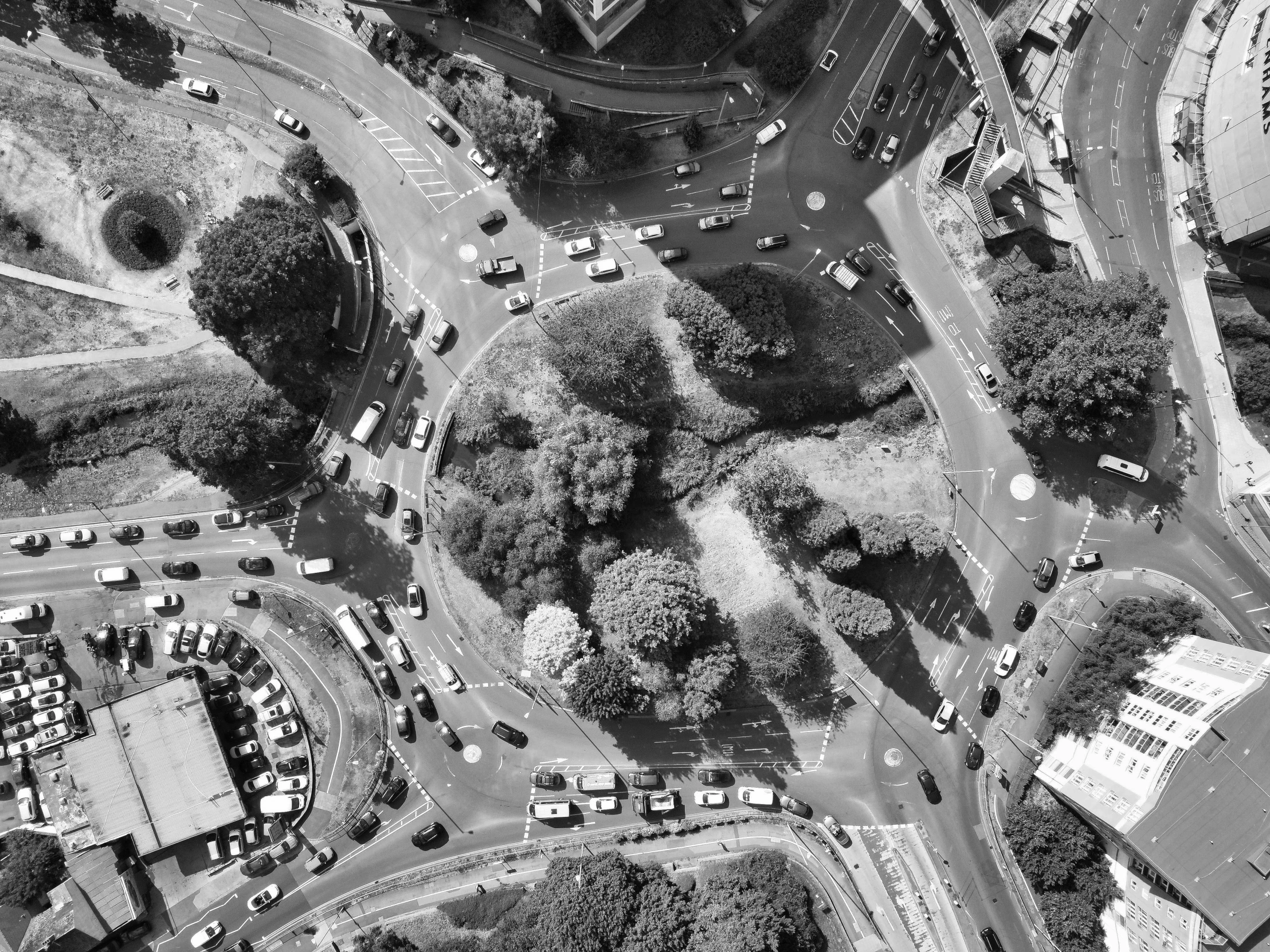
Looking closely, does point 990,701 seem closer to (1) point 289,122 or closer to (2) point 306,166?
(2) point 306,166

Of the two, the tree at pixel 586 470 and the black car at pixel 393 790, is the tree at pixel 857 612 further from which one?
the black car at pixel 393 790

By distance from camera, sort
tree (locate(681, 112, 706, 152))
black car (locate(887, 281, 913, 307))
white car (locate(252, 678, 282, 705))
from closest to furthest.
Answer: tree (locate(681, 112, 706, 152)) → black car (locate(887, 281, 913, 307)) → white car (locate(252, 678, 282, 705))

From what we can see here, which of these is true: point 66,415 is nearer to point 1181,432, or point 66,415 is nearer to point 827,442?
point 827,442

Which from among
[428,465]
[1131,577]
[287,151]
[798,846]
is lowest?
[798,846]

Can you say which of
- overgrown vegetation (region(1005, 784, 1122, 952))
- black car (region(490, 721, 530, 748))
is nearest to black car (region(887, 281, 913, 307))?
overgrown vegetation (region(1005, 784, 1122, 952))

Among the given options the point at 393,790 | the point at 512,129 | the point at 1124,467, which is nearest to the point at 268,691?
the point at 393,790

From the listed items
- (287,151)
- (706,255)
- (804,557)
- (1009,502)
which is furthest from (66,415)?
(1009,502)

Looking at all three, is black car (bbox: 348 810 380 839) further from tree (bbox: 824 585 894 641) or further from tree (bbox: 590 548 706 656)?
tree (bbox: 824 585 894 641)
